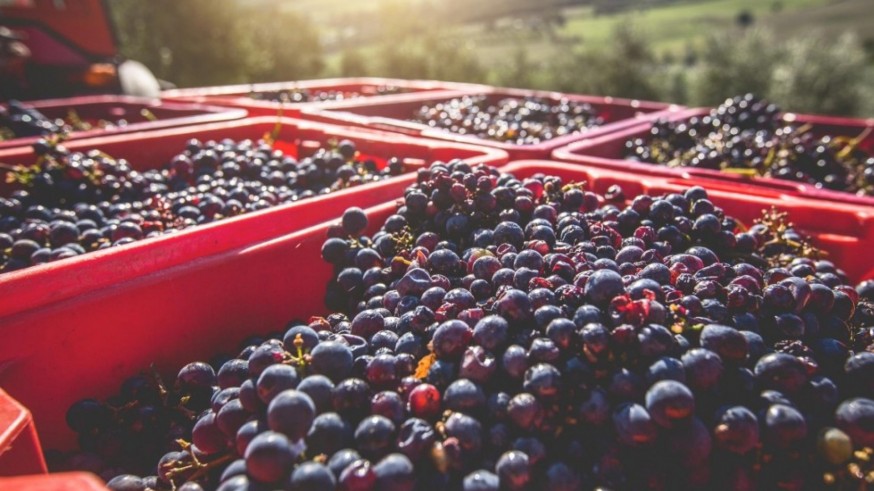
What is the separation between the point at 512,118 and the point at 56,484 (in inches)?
115

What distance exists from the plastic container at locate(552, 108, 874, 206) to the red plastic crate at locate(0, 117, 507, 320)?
0.38 m

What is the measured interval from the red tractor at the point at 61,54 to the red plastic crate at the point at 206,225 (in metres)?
2.72

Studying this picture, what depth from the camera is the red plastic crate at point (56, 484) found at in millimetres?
680

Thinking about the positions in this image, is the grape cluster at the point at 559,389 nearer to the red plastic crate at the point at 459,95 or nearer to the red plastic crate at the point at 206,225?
the red plastic crate at the point at 206,225

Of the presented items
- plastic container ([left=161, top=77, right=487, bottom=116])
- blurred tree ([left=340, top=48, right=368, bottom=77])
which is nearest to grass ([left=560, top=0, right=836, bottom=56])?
blurred tree ([left=340, top=48, right=368, bottom=77])

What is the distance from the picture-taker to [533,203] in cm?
163

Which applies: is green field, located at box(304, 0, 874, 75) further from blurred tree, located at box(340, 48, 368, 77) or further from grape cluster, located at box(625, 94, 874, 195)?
grape cluster, located at box(625, 94, 874, 195)

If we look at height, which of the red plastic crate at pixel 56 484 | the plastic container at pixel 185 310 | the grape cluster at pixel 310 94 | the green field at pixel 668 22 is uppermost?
the green field at pixel 668 22

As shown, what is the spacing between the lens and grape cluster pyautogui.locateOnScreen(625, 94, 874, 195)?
2.30 meters

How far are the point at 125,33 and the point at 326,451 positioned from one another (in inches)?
648

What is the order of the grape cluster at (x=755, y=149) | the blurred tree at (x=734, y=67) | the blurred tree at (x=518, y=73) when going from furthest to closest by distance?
the blurred tree at (x=518, y=73)
the blurred tree at (x=734, y=67)
the grape cluster at (x=755, y=149)

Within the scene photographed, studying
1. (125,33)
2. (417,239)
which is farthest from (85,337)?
(125,33)

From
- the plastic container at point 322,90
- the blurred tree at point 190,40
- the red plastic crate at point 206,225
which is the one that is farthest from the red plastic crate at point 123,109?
the blurred tree at point 190,40

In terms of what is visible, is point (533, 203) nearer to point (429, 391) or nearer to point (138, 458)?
point (429, 391)
